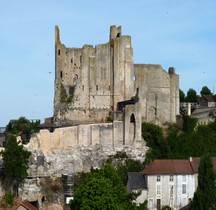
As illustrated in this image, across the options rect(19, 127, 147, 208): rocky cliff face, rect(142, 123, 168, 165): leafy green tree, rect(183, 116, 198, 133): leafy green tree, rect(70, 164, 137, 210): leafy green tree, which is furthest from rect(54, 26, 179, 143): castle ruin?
rect(70, 164, 137, 210): leafy green tree

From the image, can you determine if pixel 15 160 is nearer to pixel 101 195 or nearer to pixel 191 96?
pixel 101 195

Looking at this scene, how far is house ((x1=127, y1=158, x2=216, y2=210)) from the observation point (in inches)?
2670

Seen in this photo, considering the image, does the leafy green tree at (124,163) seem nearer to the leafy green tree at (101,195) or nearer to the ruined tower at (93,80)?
the ruined tower at (93,80)

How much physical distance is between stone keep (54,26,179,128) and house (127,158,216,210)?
9.51m

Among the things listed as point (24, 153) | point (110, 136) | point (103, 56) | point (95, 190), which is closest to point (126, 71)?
point (103, 56)

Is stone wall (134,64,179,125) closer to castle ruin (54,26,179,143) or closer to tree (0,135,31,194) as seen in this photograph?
castle ruin (54,26,179,143)

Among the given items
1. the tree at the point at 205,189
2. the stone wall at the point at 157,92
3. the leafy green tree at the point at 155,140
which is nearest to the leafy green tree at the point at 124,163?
the leafy green tree at the point at 155,140

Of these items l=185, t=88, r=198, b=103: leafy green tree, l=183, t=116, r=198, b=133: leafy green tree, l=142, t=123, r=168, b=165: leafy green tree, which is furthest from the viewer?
l=185, t=88, r=198, b=103: leafy green tree

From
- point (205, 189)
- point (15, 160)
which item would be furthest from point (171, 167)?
point (15, 160)

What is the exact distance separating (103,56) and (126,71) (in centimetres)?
279

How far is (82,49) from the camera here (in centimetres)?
7781

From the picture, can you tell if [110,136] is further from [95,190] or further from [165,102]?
[95,190]

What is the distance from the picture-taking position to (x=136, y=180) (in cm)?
6794

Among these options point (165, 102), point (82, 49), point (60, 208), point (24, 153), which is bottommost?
point (60, 208)
